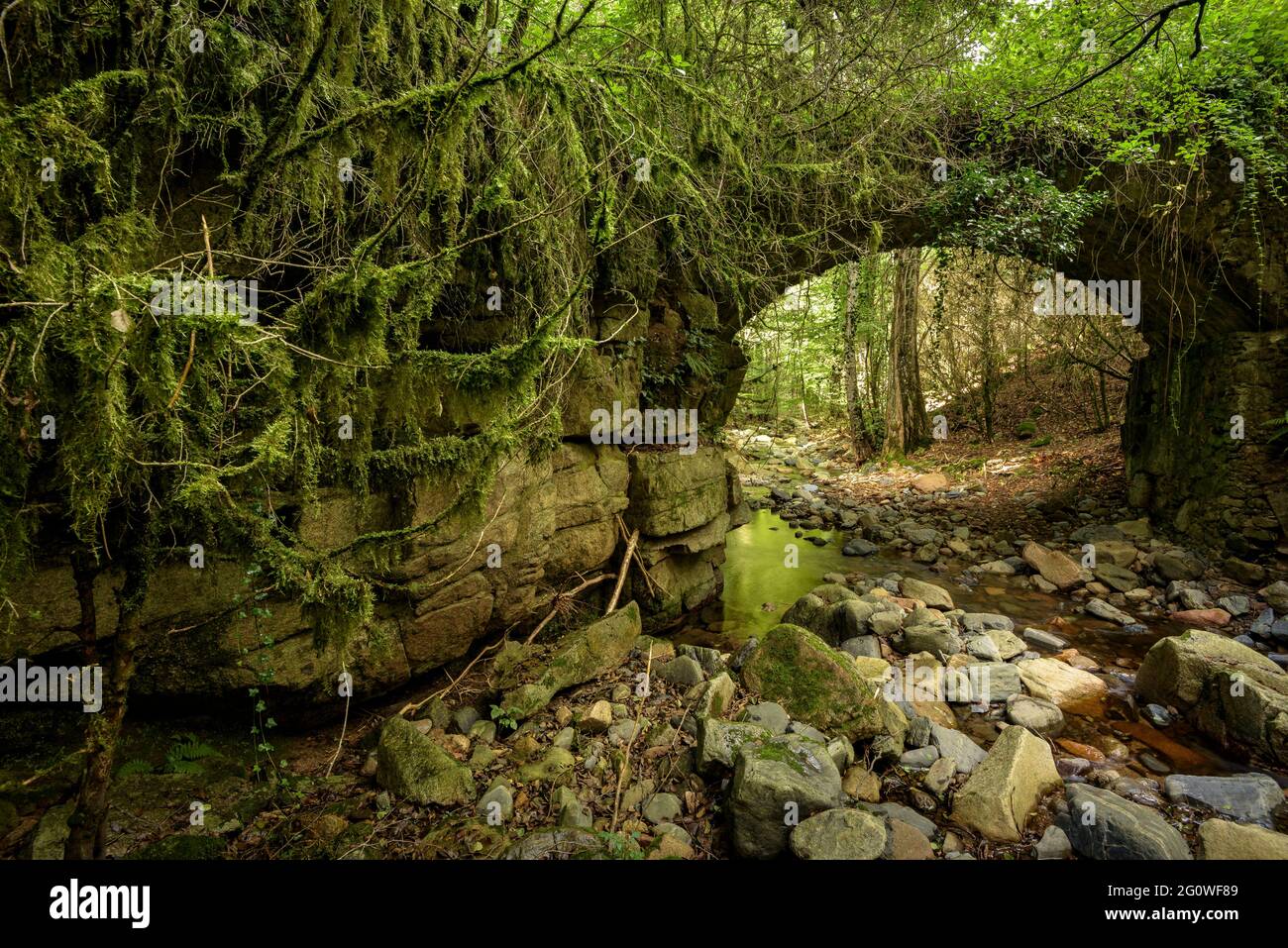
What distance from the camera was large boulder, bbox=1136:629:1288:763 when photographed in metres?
3.78

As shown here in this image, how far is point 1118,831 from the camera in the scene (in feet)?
9.39

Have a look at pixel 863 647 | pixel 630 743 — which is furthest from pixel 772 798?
pixel 863 647

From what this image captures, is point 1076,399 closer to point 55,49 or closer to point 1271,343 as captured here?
point 1271,343

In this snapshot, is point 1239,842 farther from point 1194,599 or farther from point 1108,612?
point 1194,599

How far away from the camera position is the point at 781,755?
10.2ft

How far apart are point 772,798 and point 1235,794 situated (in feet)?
10.2

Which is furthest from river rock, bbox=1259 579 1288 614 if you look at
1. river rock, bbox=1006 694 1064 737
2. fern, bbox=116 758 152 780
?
fern, bbox=116 758 152 780

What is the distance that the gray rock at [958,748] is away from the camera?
3.62 metres

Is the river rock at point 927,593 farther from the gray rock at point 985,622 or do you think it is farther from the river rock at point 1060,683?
the river rock at point 1060,683

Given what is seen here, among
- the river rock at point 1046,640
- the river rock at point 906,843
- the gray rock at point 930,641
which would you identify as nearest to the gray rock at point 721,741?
the river rock at point 906,843

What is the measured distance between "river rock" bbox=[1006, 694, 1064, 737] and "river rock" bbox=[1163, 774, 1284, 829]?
2.38ft

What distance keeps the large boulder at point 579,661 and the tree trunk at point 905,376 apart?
12135 millimetres

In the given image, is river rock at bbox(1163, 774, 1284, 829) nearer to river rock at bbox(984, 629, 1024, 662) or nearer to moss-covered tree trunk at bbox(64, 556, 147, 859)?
river rock at bbox(984, 629, 1024, 662)

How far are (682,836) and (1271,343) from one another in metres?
9.46
